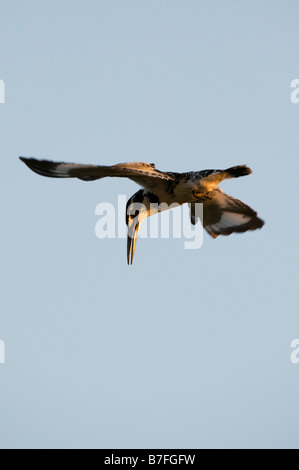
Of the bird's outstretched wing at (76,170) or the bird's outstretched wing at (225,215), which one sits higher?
the bird's outstretched wing at (76,170)

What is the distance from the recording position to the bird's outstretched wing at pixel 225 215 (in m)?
15.8

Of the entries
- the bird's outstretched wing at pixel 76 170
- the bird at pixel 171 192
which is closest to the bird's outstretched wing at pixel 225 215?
the bird at pixel 171 192

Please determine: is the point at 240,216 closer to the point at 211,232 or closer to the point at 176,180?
the point at 211,232

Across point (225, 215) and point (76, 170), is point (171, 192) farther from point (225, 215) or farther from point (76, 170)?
point (76, 170)

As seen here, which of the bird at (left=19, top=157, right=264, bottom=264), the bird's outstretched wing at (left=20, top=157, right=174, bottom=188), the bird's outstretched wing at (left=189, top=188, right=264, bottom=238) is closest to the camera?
the bird's outstretched wing at (left=20, top=157, right=174, bottom=188)

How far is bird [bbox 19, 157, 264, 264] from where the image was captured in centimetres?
1209

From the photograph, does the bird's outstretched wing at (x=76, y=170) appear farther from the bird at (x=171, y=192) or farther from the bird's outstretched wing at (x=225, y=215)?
the bird's outstretched wing at (x=225, y=215)

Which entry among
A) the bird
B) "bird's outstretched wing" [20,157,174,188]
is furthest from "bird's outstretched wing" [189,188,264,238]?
"bird's outstretched wing" [20,157,174,188]

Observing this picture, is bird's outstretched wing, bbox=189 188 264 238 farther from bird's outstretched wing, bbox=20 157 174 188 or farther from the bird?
bird's outstretched wing, bbox=20 157 174 188

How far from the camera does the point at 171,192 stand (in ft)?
47.4

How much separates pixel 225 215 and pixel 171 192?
7.02 ft
